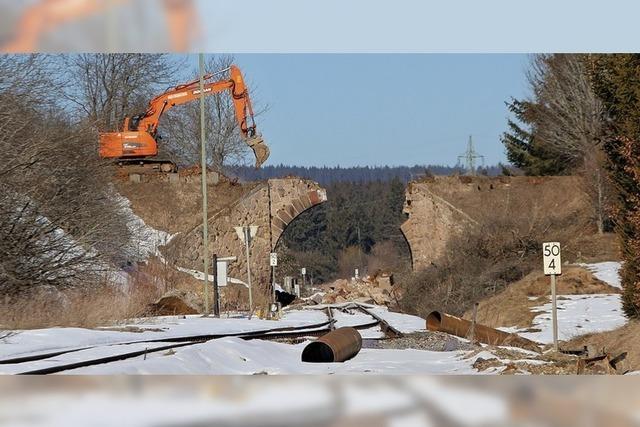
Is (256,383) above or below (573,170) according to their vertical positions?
below

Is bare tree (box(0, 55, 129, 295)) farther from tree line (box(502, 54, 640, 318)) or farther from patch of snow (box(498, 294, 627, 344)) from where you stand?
tree line (box(502, 54, 640, 318))

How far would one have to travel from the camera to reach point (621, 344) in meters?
14.1

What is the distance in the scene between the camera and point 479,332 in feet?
58.1

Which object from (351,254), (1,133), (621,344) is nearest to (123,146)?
(1,133)

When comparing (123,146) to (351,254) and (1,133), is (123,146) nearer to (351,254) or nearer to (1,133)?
(1,133)

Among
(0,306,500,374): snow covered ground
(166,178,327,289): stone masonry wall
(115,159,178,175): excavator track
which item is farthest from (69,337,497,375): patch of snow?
(166,178,327,289): stone masonry wall

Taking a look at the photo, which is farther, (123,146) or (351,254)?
(351,254)

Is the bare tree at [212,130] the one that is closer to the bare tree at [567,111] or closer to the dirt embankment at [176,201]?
the dirt embankment at [176,201]

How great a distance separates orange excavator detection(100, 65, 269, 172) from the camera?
26.1 metres

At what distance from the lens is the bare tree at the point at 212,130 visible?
92.7ft

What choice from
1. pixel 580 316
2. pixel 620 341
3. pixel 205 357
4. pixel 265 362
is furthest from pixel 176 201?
pixel 205 357

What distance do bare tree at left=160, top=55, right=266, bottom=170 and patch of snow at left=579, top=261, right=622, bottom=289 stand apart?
9.80 meters
